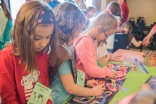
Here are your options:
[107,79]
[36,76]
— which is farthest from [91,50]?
[36,76]

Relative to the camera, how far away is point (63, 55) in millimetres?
1089

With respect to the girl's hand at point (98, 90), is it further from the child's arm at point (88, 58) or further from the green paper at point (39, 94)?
the green paper at point (39, 94)

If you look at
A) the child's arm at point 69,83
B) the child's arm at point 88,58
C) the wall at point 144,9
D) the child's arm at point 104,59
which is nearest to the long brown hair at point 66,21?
the child's arm at point 69,83

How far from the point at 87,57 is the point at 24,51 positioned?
1.84 feet

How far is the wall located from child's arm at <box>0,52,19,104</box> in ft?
17.6

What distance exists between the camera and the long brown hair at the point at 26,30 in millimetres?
865

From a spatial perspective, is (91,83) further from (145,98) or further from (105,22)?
(145,98)

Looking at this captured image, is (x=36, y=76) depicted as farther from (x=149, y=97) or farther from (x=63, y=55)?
(x=149, y=97)

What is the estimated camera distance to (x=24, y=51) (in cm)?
90

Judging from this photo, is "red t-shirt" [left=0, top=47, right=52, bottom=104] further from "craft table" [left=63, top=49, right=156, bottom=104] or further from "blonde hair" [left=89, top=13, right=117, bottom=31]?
"blonde hair" [left=89, top=13, right=117, bottom=31]

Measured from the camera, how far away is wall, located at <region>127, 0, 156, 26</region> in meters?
5.50

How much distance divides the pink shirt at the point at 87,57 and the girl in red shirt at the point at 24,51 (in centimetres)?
44

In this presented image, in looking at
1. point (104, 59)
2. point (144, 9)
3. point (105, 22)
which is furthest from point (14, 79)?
point (144, 9)

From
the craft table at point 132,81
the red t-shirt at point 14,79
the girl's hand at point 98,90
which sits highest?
the red t-shirt at point 14,79
